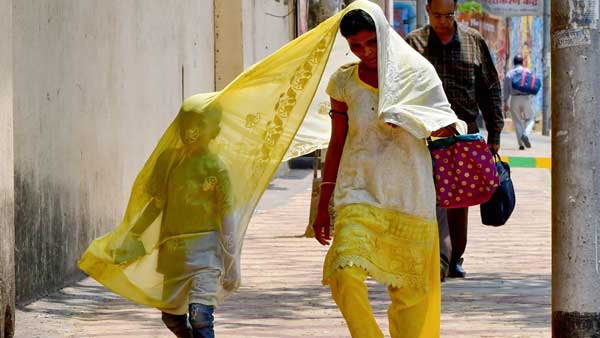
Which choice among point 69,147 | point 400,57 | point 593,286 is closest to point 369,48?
point 400,57

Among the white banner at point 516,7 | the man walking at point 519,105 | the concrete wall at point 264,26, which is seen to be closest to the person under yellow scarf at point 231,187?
the concrete wall at point 264,26

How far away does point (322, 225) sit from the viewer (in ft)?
20.3

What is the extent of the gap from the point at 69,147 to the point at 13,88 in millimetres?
1300

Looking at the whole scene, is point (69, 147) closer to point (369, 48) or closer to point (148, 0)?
point (148, 0)

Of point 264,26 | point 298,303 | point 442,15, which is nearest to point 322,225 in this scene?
point 298,303

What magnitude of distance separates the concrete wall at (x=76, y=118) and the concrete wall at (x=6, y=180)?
32.1 inches

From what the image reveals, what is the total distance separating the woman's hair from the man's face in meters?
3.10

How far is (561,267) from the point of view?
6582 millimetres

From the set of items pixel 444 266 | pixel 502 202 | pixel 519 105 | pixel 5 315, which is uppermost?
pixel 502 202

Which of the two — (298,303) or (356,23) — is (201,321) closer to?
(356,23)

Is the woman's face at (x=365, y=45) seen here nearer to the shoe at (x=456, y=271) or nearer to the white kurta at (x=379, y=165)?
the white kurta at (x=379, y=165)

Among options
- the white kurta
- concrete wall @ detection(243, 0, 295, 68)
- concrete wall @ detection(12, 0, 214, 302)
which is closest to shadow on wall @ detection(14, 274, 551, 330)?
concrete wall @ detection(12, 0, 214, 302)

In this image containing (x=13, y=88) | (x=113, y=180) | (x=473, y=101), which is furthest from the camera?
(x=113, y=180)

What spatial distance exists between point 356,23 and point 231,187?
3.35 ft
